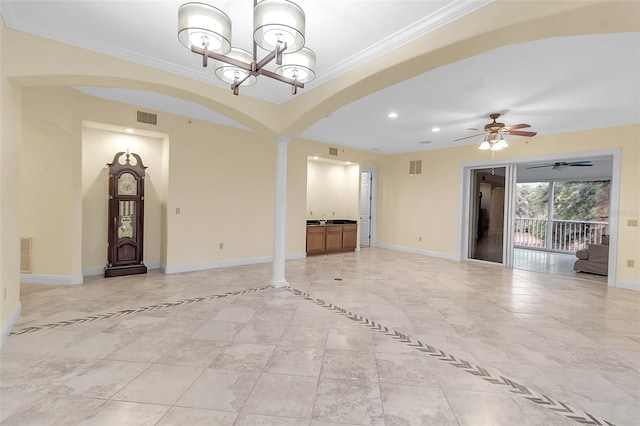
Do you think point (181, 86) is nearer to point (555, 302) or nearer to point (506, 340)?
point (506, 340)

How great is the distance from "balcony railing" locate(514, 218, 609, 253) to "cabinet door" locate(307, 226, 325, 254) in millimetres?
5850

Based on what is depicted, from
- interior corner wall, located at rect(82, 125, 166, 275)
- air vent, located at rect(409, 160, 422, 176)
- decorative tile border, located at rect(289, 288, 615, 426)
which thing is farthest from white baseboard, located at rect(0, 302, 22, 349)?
air vent, located at rect(409, 160, 422, 176)

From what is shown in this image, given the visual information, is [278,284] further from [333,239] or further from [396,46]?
[396,46]

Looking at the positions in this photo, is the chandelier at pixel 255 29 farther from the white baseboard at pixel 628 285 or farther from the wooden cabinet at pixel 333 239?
the white baseboard at pixel 628 285

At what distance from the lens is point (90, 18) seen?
272cm

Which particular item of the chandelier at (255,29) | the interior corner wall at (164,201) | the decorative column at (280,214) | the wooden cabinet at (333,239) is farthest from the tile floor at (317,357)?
the wooden cabinet at (333,239)

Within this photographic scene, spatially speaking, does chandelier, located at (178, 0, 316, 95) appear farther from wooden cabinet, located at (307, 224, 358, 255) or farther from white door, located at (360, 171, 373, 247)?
white door, located at (360, 171, 373, 247)

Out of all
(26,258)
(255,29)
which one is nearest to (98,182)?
(26,258)

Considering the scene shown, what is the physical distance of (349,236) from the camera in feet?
28.5

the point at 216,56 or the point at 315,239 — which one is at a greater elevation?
the point at 216,56

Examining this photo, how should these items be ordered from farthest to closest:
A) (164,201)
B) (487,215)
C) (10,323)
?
(487,215) → (164,201) → (10,323)

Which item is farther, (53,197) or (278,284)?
(278,284)

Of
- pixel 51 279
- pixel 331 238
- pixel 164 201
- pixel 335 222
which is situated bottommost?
pixel 51 279

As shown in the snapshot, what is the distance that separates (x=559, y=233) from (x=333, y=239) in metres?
7.68
